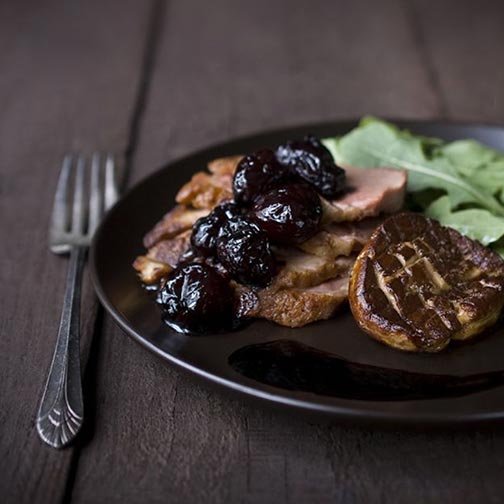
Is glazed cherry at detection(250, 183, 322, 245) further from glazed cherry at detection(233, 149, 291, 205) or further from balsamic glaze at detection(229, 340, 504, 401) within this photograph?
balsamic glaze at detection(229, 340, 504, 401)

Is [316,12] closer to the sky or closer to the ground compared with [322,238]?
closer to the ground

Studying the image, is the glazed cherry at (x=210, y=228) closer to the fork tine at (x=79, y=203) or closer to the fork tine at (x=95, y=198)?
the fork tine at (x=95, y=198)

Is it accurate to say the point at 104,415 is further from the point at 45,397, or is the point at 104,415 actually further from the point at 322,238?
the point at 322,238

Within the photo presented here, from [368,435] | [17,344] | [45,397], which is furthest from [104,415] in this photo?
[368,435]

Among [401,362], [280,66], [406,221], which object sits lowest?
[280,66]

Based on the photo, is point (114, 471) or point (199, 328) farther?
point (199, 328)

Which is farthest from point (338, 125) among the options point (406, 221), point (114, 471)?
point (114, 471)

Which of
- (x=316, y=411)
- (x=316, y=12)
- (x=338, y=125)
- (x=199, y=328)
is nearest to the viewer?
(x=316, y=411)

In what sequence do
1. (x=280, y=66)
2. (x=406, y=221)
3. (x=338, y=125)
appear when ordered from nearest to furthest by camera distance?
1. (x=406, y=221)
2. (x=338, y=125)
3. (x=280, y=66)
